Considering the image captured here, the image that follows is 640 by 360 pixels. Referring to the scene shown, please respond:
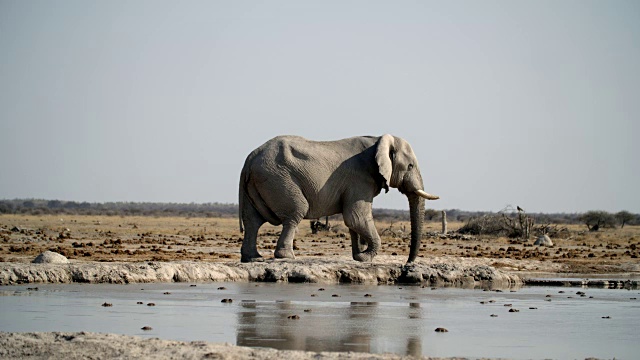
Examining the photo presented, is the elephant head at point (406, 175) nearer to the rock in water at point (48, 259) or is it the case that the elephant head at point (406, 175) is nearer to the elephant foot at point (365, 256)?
the elephant foot at point (365, 256)

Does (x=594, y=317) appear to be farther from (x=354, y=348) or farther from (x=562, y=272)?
(x=562, y=272)

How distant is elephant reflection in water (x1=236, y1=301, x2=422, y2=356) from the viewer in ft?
41.6

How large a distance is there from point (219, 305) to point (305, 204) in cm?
772

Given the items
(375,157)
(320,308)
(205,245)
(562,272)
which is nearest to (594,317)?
(320,308)

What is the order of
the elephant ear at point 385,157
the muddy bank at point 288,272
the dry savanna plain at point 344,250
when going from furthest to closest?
the dry savanna plain at point 344,250 < the elephant ear at point 385,157 < the muddy bank at point 288,272

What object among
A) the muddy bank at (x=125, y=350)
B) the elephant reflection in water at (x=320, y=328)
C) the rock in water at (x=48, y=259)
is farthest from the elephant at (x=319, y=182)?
the muddy bank at (x=125, y=350)

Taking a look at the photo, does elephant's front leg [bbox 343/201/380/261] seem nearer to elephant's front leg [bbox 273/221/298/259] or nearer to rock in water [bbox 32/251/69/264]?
elephant's front leg [bbox 273/221/298/259]

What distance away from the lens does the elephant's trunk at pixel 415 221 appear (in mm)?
25281

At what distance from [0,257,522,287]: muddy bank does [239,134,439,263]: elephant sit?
1179mm

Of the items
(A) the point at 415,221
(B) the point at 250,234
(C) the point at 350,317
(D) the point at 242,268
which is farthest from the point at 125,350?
(A) the point at 415,221

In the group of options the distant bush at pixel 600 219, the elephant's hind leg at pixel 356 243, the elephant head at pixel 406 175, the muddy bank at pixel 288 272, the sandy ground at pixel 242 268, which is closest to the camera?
the sandy ground at pixel 242 268

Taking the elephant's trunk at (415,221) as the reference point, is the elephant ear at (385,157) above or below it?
above

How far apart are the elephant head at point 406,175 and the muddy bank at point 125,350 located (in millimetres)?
12757

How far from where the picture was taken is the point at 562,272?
28109 mm
